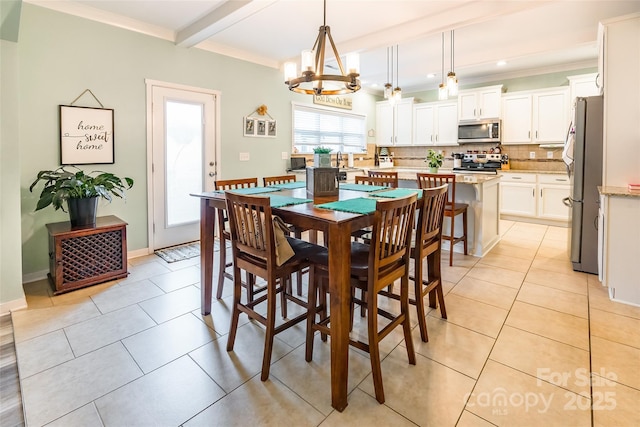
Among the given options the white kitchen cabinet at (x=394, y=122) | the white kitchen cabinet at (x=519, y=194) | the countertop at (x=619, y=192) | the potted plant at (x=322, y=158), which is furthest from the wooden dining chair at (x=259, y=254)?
the white kitchen cabinet at (x=394, y=122)

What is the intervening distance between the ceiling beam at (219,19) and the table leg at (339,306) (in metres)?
2.39

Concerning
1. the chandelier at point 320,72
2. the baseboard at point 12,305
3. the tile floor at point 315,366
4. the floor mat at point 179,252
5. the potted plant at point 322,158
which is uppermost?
the chandelier at point 320,72

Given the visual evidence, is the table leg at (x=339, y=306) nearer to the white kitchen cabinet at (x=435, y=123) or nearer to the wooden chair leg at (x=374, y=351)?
the wooden chair leg at (x=374, y=351)

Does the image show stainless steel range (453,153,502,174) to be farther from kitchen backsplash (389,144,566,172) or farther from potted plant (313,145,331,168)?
potted plant (313,145,331,168)

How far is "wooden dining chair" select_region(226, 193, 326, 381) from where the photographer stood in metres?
1.75

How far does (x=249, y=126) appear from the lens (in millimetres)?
4867

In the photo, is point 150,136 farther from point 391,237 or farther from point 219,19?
point 391,237

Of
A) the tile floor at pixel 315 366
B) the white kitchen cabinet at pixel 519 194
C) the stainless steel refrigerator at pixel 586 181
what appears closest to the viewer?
the tile floor at pixel 315 366

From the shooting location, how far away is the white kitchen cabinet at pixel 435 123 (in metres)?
6.53

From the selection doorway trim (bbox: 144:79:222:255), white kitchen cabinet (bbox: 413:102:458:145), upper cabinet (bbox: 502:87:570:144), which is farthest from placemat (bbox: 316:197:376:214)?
white kitchen cabinet (bbox: 413:102:458:145)

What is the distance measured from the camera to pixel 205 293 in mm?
2480

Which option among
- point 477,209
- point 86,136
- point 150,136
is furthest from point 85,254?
point 477,209

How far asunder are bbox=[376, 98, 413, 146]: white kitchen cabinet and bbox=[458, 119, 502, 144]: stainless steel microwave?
3.65 feet

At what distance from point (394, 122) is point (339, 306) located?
6390 mm
